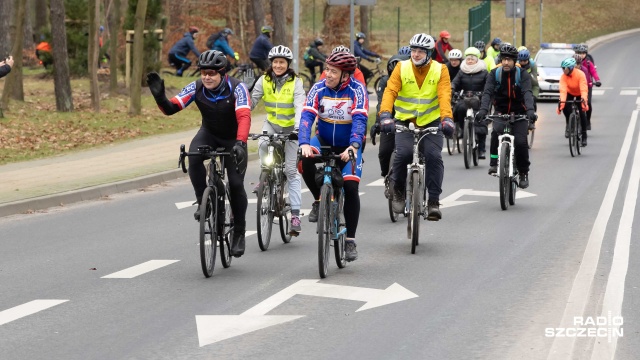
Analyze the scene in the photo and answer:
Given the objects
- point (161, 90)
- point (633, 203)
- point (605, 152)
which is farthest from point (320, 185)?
point (605, 152)

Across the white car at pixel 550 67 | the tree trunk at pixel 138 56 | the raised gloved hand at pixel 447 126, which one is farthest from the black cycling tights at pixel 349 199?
the white car at pixel 550 67

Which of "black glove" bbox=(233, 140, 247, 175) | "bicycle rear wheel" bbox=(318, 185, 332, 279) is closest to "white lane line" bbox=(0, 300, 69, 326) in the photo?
"black glove" bbox=(233, 140, 247, 175)

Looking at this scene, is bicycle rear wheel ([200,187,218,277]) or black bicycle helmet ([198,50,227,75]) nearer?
bicycle rear wheel ([200,187,218,277])

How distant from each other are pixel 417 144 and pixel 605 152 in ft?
40.0

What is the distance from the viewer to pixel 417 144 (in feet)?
40.1

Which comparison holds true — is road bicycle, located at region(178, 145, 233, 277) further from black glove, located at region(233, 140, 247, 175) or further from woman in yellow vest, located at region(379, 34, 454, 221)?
woman in yellow vest, located at region(379, 34, 454, 221)

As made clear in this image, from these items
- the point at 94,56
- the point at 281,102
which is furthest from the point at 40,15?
the point at 281,102

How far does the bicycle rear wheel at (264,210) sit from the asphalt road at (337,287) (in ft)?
0.44

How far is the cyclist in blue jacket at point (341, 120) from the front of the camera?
1066cm

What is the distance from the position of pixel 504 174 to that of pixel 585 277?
4.88 m

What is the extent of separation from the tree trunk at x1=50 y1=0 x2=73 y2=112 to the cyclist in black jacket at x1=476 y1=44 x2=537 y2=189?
13774 millimetres

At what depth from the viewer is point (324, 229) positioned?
10.1 metres

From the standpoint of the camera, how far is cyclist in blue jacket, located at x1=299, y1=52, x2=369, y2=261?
10664 mm

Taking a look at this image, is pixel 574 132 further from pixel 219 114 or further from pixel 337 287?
pixel 337 287
